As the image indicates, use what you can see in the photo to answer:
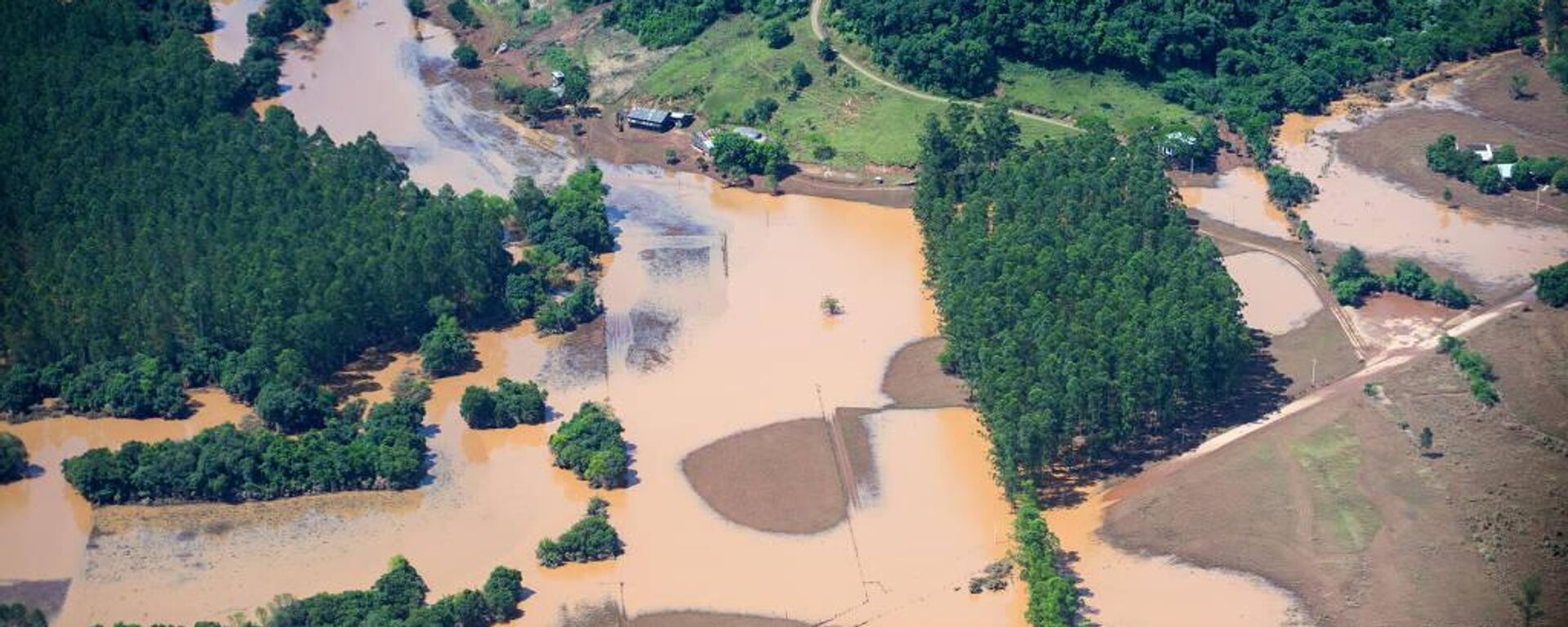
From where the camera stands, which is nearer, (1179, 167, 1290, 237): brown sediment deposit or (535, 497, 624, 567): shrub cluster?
(535, 497, 624, 567): shrub cluster

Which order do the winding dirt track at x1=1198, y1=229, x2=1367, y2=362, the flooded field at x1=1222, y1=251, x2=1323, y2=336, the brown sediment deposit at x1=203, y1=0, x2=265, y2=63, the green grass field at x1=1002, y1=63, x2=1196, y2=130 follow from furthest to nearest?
the brown sediment deposit at x1=203, y1=0, x2=265, y2=63 < the green grass field at x1=1002, y1=63, x2=1196, y2=130 < the flooded field at x1=1222, y1=251, x2=1323, y2=336 < the winding dirt track at x1=1198, y1=229, x2=1367, y2=362

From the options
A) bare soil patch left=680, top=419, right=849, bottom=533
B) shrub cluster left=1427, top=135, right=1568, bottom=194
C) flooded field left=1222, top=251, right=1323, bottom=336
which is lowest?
bare soil patch left=680, top=419, right=849, bottom=533

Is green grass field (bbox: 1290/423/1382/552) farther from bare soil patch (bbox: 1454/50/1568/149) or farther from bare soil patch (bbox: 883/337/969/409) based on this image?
bare soil patch (bbox: 1454/50/1568/149)

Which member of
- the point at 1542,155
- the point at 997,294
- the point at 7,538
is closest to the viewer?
the point at 7,538

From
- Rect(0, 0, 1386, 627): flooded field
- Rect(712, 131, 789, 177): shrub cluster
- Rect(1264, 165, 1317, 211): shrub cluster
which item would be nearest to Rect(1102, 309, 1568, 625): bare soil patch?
Rect(0, 0, 1386, 627): flooded field

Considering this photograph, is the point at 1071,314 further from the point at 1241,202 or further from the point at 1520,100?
the point at 1520,100

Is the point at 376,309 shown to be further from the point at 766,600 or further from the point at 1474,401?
the point at 1474,401

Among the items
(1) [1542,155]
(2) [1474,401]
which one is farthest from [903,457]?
(1) [1542,155]
